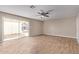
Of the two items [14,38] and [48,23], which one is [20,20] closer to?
[14,38]

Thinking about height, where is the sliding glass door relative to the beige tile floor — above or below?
above

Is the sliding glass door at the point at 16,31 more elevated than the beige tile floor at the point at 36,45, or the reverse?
the sliding glass door at the point at 16,31

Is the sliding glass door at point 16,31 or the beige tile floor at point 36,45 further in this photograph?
the sliding glass door at point 16,31

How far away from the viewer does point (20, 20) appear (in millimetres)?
5551

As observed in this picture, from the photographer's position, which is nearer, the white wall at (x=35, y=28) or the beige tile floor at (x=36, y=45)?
the beige tile floor at (x=36, y=45)

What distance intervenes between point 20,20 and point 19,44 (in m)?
1.21

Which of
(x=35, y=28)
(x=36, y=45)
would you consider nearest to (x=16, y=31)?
(x=35, y=28)

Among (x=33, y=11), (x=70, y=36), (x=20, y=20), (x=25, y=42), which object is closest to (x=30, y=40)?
(x=25, y=42)

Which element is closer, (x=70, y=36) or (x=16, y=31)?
(x=16, y=31)

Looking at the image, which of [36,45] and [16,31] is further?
[36,45]

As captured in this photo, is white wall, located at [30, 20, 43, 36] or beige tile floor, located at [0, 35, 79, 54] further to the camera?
white wall, located at [30, 20, 43, 36]

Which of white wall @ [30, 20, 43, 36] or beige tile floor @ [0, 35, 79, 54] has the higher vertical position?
white wall @ [30, 20, 43, 36]

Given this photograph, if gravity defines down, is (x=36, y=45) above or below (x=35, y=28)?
below

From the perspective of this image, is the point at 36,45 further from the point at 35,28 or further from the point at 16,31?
the point at 16,31
